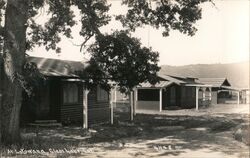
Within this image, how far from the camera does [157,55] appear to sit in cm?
1925

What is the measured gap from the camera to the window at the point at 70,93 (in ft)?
80.2

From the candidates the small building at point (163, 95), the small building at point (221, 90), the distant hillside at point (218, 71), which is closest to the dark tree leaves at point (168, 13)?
the small building at point (163, 95)

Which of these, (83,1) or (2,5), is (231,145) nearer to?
(83,1)

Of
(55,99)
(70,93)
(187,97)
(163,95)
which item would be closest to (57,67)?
(70,93)

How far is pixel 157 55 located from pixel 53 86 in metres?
7.51

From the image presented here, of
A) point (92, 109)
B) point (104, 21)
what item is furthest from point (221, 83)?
point (104, 21)

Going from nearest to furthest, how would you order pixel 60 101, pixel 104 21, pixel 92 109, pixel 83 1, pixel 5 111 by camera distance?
pixel 5 111 → pixel 83 1 → pixel 104 21 → pixel 60 101 → pixel 92 109

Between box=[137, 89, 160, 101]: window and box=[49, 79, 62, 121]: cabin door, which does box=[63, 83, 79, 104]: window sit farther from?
box=[137, 89, 160, 101]: window

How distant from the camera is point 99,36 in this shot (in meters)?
18.1

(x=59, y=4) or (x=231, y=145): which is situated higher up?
(x=59, y=4)

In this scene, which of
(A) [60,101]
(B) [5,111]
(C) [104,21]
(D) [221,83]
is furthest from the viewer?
(D) [221,83]

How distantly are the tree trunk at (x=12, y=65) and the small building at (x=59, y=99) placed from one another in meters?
6.28

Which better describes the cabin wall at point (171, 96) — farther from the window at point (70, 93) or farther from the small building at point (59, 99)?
the window at point (70, 93)

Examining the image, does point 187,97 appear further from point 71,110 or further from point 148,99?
point 71,110
